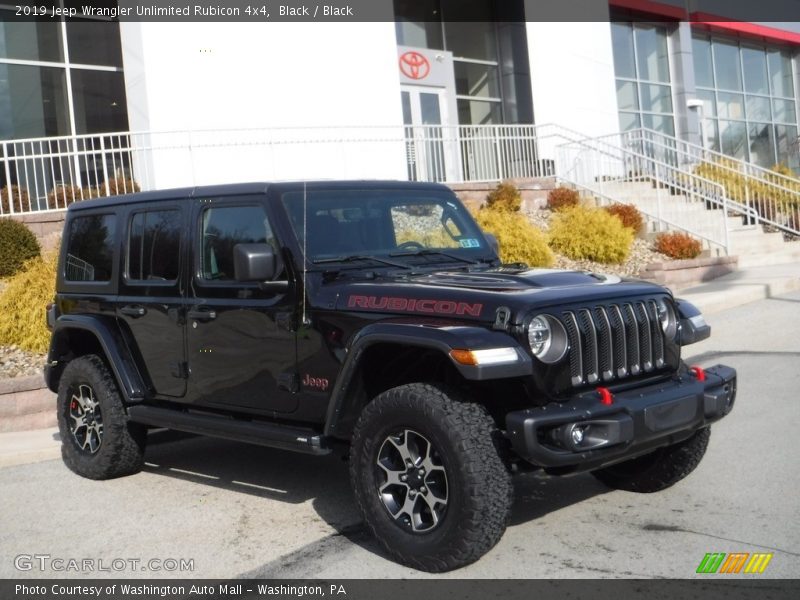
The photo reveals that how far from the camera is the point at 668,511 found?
5414 mm

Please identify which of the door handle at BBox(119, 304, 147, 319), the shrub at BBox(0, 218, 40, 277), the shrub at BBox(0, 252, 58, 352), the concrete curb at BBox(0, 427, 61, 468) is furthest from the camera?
the shrub at BBox(0, 218, 40, 277)

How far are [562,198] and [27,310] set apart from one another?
34.0 ft

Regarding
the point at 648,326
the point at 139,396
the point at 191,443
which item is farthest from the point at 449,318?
the point at 191,443

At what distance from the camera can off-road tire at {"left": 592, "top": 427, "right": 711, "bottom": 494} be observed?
5.53 m

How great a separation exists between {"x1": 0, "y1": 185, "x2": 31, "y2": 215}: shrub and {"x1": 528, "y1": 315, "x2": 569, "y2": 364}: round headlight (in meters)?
10.9

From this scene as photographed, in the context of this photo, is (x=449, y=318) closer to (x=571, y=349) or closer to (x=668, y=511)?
(x=571, y=349)

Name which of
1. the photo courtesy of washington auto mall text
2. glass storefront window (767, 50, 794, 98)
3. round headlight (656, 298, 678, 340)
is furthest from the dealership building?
round headlight (656, 298, 678, 340)

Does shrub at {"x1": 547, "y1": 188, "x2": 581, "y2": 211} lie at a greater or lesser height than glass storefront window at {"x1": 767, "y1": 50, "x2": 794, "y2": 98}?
lesser

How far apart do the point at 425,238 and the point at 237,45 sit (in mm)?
13332

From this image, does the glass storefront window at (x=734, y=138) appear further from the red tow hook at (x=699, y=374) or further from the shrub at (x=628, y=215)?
the red tow hook at (x=699, y=374)

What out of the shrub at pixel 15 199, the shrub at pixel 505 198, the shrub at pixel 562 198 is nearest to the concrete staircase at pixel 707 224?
the shrub at pixel 562 198

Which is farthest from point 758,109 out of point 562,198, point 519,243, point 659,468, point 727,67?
point 659,468

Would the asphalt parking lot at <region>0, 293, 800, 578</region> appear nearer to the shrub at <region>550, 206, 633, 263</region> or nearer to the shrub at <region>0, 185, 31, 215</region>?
the shrub at <region>0, 185, 31, 215</region>

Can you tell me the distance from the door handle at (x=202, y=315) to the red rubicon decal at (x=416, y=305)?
1.12 metres
